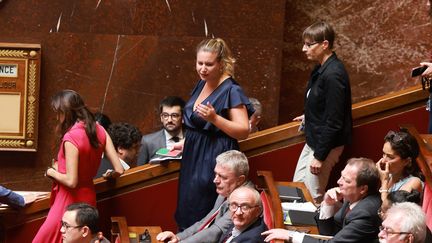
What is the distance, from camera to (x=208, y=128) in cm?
529

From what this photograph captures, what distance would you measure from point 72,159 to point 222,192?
0.70m

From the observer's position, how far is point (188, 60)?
6.70 meters

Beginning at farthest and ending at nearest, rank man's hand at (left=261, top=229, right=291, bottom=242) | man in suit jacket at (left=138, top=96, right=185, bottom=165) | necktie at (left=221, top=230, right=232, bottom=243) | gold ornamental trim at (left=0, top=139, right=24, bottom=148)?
gold ornamental trim at (left=0, top=139, right=24, bottom=148)
man in suit jacket at (left=138, top=96, right=185, bottom=165)
necktie at (left=221, top=230, right=232, bottom=243)
man's hand at (left=261, top=229, right=291, bottom=242)

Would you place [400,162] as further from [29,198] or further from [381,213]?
[29,198]

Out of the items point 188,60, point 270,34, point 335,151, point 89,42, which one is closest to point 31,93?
point 89,42

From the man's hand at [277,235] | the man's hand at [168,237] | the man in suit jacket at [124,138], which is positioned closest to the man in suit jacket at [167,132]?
the man in suit jacket at [124,138]

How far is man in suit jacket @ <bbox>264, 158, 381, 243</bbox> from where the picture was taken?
4.49 m

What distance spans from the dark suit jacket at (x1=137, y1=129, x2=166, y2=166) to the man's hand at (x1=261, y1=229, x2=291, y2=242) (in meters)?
1.62

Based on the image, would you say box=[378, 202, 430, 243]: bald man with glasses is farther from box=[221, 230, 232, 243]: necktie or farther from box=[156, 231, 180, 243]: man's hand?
box=[156, 231, 180, 243]: man's hand

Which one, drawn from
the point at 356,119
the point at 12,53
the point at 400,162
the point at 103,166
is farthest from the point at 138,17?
the point at 400,162

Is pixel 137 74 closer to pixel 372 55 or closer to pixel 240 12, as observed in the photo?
pixel 240 12

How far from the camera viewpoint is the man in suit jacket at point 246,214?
4.61m

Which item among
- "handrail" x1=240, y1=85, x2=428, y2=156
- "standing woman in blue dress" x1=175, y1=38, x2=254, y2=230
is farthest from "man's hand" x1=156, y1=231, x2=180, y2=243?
"handrail" x1=240, y1=85, x2=428, y2=156

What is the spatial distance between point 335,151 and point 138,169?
0.92 metres
